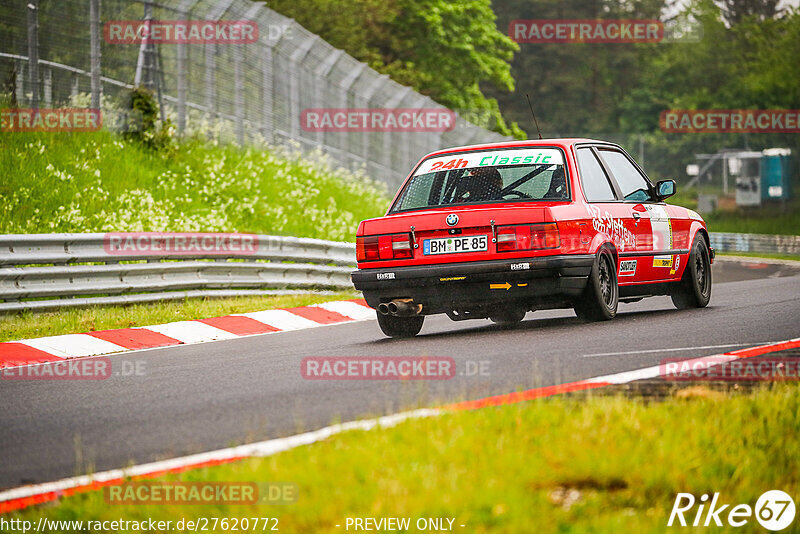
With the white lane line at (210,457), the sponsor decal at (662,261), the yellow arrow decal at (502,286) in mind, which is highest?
the sponsor decal at (662,261)

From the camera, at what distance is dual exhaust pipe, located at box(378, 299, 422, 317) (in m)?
9.73

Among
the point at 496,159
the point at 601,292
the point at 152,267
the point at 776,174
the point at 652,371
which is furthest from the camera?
the point at 776,174

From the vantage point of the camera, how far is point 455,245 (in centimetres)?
939

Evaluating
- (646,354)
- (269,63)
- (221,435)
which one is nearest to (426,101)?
(269,63)

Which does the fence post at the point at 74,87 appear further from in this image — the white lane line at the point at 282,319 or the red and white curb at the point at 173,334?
the white lane line at the point at 282,319

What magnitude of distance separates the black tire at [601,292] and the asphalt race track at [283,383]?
12 centimetres

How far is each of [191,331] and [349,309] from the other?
2.83 meters

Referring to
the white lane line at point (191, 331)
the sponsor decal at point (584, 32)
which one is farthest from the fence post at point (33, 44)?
the sponsor decal at point (584, 32)

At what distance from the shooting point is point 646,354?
309 inches

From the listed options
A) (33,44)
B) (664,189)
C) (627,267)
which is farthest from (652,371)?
(33,44)

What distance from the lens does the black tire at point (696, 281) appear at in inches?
456

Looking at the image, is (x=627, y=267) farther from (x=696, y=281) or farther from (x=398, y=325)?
(x=398, y=325)

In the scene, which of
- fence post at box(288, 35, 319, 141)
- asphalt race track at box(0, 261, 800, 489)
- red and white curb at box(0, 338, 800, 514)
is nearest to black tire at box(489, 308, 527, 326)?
asphalt race track at box(0, 261, 800, 489)

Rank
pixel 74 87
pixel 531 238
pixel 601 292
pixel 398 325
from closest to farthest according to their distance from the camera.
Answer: pixel 531 238 < pixel 601 292 < pixel 398 325 < pixel 74 87
